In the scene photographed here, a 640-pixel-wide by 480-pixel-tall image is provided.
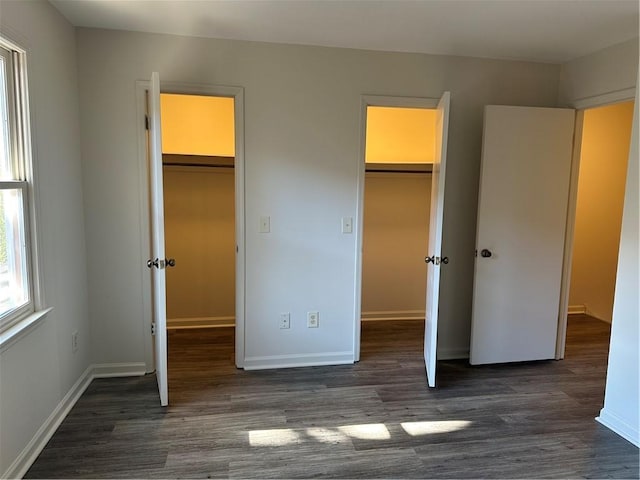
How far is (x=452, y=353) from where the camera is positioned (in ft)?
11.5

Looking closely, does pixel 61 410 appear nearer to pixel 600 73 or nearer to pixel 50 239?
pixel 50 239

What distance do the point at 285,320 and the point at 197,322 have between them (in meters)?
1.36

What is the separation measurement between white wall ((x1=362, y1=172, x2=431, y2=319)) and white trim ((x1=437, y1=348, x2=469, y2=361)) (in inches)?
39.4

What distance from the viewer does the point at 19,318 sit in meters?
2.09

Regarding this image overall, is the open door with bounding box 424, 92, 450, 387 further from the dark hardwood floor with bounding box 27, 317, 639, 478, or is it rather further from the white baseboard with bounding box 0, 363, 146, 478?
the white baseboard with bounding box 0, 363, 146, 478

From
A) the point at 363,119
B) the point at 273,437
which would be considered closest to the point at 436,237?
the point at 363,119

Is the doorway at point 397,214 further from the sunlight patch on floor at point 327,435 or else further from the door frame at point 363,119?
the sunlight patch on floor at point 327,435

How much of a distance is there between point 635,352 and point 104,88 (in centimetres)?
355

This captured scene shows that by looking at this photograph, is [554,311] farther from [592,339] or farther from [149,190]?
[149,190]

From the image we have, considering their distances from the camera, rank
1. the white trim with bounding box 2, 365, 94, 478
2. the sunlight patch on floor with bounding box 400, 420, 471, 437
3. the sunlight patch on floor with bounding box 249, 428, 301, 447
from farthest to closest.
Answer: the sunlight patch on floor with bounding box 400, 420, 471, 437
the sunlight patch on floor with bounding box 249, 428, 301, 447
the white trim with bounding box 2, 365, 94, 478

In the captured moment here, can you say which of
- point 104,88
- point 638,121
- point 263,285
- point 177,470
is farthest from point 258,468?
point 638,121

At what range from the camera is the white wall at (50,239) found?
198 centimetres

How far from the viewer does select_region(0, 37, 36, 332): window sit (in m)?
2.03

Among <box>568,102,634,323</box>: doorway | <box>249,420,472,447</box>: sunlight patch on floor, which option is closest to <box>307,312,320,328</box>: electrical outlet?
<box>249,420,472,447</box>: sunlight patch on floor
